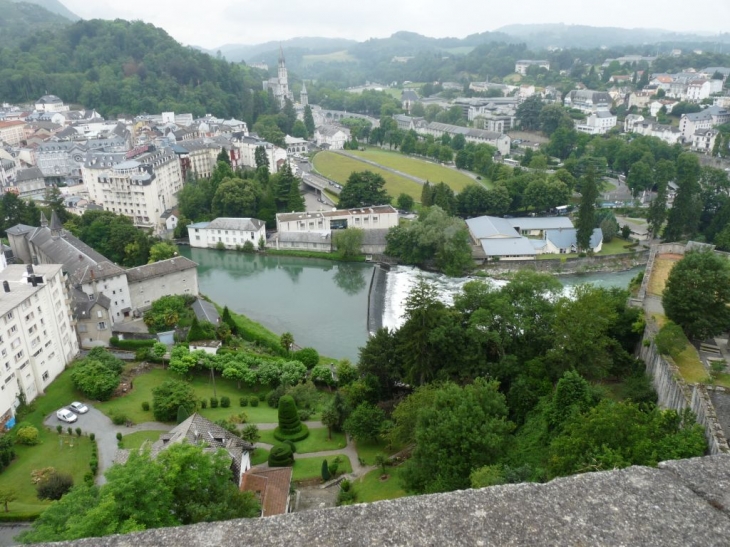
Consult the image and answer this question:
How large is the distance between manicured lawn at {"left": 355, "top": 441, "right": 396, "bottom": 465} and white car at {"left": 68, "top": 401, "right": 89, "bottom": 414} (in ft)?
28.3

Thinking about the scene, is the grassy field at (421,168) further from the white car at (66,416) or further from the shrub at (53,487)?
the shrub at (53,487)

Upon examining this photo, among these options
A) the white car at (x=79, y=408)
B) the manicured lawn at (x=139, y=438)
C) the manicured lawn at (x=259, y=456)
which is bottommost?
the manicured lawn at (x=259, y=456)

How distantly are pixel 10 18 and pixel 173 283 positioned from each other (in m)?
117

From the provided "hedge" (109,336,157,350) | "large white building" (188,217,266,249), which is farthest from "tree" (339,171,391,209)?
"hedge" (109,336,157,350)

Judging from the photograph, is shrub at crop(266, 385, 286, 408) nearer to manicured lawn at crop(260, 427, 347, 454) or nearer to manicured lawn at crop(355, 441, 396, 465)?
manicured lawn at crop(260, 427, 347, 454)

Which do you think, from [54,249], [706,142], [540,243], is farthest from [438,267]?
[706,142]

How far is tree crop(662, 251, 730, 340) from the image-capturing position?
1533cm

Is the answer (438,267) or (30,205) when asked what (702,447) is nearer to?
(438,267)

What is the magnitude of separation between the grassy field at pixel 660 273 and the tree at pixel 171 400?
49.7 ft

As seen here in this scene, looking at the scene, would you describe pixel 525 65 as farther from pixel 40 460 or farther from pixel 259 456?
pixel 40 460

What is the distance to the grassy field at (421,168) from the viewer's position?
49.7 meters

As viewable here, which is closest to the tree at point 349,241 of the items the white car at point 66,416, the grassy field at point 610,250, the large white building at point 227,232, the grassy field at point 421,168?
the large white building at point 227,232

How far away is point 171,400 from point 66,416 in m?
3.36

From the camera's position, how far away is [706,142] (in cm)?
5756
